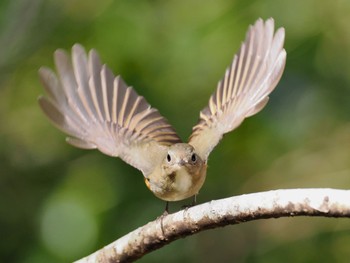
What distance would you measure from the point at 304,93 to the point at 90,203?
4.96ft

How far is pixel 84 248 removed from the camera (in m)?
6.39

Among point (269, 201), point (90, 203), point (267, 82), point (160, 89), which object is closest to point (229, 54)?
point (160, 89)

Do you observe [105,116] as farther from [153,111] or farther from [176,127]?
[176,127]

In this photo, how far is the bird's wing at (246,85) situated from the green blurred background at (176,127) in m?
1.38

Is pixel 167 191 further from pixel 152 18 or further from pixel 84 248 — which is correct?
Result: pixel 152 18

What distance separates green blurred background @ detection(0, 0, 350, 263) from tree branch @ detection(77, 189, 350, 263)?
2.40 m

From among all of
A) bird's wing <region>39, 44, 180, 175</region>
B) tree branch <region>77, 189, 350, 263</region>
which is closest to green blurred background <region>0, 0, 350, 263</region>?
bird's wing <region>39, 44, 180, 175</region>

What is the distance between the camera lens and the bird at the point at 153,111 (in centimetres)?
451

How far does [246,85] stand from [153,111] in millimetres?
499

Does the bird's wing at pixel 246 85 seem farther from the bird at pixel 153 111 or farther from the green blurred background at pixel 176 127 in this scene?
the green blurred background at pixel 176 127

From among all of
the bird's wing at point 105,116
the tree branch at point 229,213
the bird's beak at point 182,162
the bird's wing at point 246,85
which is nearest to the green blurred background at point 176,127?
the bird's wing at point 105,116

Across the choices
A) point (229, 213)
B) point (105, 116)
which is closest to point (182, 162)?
point (105, 116)

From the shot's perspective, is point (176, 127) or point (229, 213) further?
point (176, 127)

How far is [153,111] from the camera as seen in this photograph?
5.04 metres
